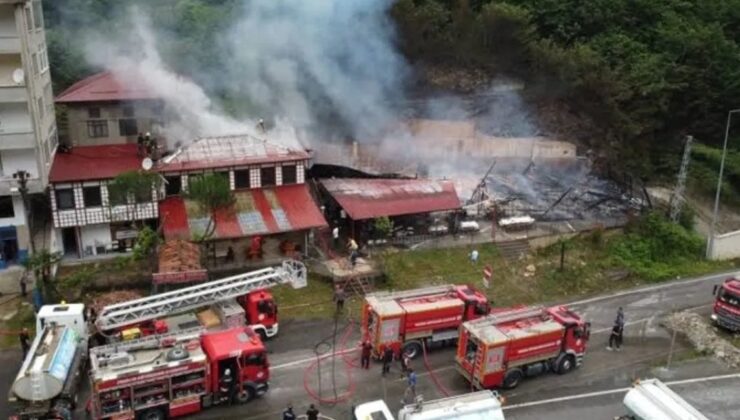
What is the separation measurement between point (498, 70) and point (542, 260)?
17161 mm

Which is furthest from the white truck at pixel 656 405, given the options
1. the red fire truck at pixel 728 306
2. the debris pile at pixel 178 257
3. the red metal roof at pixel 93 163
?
the red metal roof at pixel 93 163

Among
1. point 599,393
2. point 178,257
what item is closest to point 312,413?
point 599,393

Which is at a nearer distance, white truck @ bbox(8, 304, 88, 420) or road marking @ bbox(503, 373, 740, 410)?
white truck @ bbox(8, 304, 88, 420)

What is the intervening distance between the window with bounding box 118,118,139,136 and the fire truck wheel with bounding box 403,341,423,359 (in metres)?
20.4

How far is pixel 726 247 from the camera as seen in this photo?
37.3 metres

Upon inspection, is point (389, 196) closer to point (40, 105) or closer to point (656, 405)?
point (40, 105)

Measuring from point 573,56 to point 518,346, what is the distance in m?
28.3

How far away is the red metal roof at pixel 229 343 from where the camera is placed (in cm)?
2191

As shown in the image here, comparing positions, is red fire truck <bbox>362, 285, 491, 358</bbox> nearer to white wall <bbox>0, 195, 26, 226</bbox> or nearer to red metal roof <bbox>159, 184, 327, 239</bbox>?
red metal roof <bbox>159, 184, 327, 239</bbox>

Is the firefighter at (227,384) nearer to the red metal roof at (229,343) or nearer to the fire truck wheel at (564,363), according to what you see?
the red metal roof at (229,343)

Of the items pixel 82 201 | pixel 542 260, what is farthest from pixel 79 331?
pixel 542 260

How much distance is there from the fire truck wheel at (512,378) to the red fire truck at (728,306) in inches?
424

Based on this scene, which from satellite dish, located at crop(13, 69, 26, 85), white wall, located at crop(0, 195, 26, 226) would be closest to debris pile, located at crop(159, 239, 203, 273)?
white wall, located at crop(0, 195, 26, 226)

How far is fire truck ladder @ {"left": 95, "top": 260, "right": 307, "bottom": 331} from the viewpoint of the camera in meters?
24.4
